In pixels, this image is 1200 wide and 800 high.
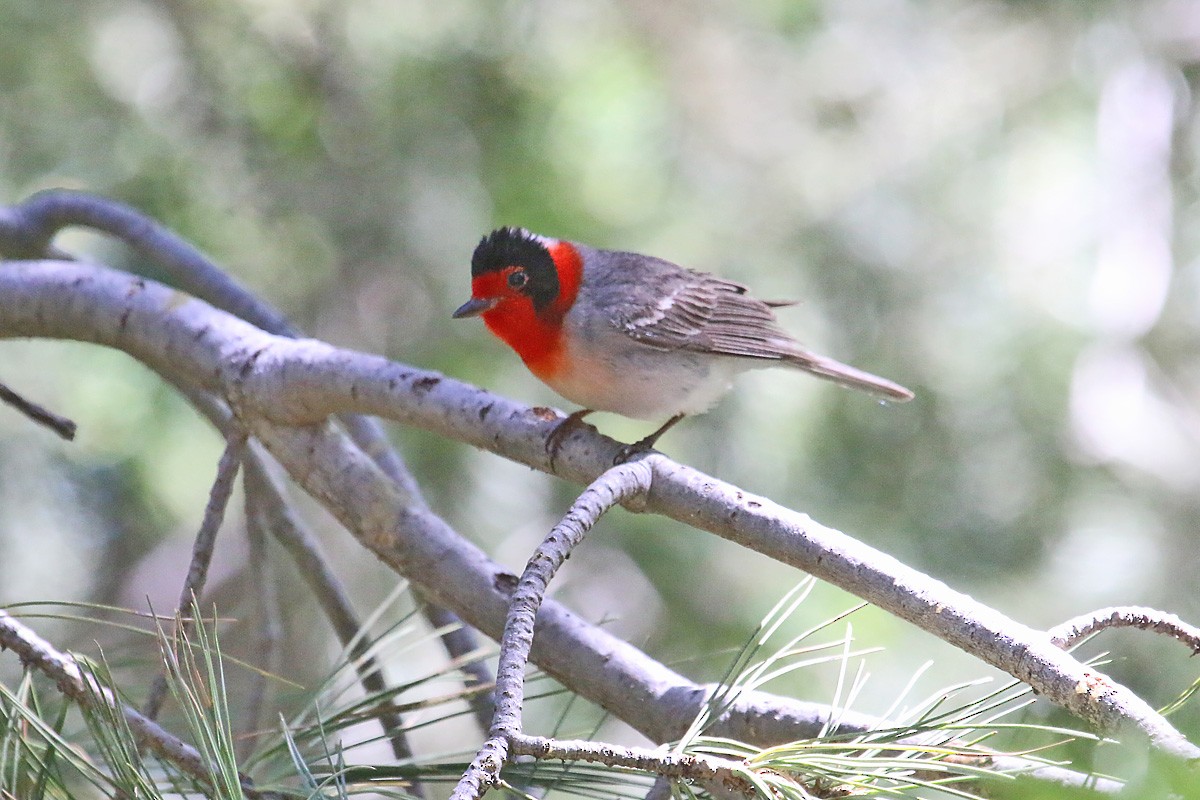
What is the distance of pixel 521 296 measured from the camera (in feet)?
11.1

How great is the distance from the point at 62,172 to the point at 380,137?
137cm

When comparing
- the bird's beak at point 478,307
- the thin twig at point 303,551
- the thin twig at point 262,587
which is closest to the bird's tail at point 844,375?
the bird's beak at point 478,307

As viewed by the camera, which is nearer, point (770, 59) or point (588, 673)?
point (588, 673)

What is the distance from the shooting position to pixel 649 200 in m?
4.79

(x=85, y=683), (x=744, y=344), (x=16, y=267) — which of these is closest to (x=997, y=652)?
(x=85, y=683)

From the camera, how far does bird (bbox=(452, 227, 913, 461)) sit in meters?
3.33

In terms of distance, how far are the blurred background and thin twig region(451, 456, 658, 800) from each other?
8.30 feet

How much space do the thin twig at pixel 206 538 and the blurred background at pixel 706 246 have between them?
178cm

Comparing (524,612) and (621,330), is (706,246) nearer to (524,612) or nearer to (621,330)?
(621,330)

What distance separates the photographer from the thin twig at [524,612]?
4.21 ft

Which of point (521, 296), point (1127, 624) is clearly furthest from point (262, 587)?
point (1127, 624)

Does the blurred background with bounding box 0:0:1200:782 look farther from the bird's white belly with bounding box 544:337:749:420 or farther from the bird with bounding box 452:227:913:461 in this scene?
the bird's white belly with bounding box 544:337:749:420

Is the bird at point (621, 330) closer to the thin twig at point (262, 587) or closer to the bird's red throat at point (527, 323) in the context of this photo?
the bird's red throat at point (527, 323)

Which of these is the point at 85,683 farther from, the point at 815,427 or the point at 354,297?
the point at 815,427
